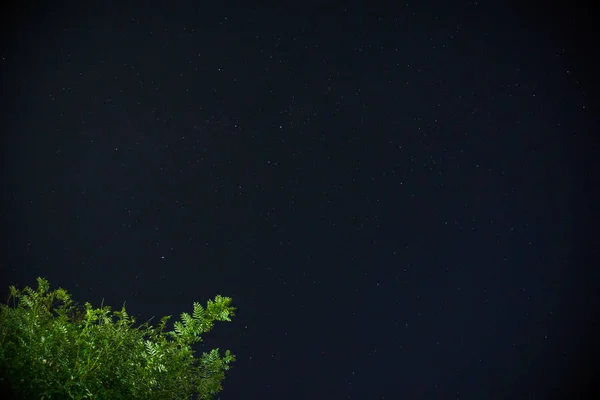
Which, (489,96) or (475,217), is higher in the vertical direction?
(489,96)

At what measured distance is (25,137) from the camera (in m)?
1.93

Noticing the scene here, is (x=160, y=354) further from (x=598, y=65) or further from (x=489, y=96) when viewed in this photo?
(x=598, y=65)

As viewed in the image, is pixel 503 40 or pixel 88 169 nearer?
pixel 503 40

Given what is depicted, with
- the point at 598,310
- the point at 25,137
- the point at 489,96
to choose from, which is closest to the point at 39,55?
the point at 25,137

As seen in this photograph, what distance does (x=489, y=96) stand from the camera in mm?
1625

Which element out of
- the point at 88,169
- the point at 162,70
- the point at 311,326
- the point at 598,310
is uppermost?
the point at 162,70

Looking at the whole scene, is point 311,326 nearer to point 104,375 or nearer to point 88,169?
point 88,169

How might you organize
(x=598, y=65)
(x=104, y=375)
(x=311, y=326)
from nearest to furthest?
1. (x=104, y=375)
2. (x=598, y=65)
3. (x=311, y=326)

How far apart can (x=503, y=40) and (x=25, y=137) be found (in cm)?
145

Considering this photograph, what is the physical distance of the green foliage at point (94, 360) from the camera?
0.57 m

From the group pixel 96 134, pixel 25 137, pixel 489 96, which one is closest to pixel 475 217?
pixel 489 96

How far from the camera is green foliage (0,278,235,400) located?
1.87 feet

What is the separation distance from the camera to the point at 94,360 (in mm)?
613

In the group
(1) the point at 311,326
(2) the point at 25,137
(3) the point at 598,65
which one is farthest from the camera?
(2) the point at 25,137
